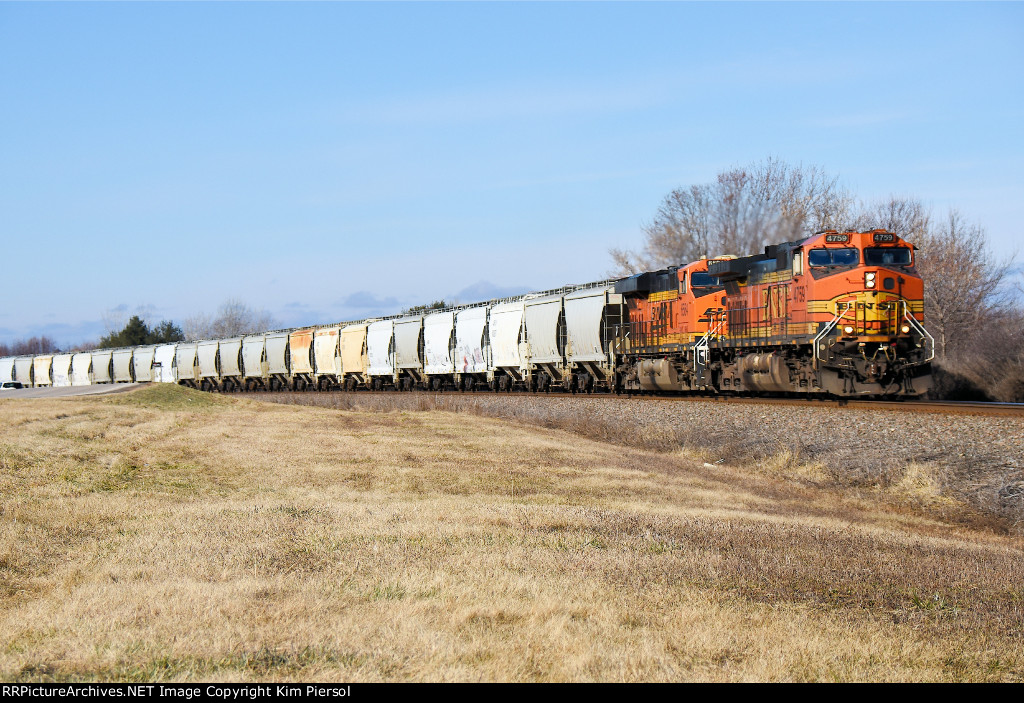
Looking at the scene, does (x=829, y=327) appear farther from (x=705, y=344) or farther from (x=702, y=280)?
(x=702, y=280)

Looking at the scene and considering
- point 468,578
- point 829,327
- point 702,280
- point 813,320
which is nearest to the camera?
point 468,578

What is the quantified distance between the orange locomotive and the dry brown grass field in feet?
22.9

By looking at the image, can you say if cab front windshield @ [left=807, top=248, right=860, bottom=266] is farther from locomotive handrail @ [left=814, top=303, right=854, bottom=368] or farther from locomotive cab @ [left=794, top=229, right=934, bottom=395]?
locomotive handrail @ [left=814, top=303, right=854, bottom=368]

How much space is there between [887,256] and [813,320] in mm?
2232

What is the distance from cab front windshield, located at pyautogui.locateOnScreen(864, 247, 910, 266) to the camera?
19.9 meters

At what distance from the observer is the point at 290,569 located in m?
7.12

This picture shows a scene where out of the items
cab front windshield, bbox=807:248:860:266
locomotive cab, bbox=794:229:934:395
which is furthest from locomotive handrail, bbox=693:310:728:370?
cab front windshield, bbox=807:248:860:266

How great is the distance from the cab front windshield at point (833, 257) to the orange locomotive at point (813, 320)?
0.02m

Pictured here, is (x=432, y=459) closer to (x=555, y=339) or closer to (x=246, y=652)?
(x=246, y=652)

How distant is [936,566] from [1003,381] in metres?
21.6

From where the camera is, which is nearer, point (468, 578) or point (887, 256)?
point (468, 578)

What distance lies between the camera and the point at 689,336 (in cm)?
2464

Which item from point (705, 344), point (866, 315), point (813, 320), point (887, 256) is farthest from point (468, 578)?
point (705, 344)
